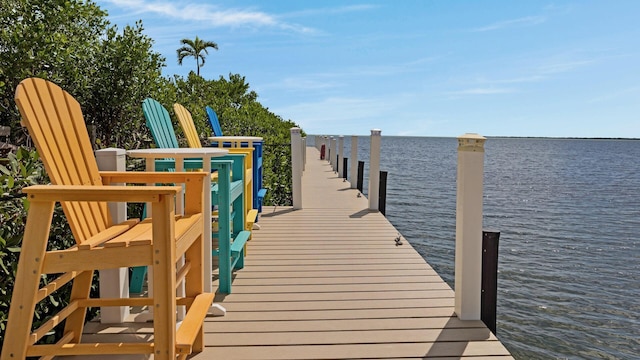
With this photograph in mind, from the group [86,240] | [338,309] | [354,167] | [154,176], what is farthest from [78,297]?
[354,167]

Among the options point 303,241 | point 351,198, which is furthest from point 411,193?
point 303,241

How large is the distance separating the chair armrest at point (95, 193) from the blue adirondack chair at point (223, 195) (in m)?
1.28

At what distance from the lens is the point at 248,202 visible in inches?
188

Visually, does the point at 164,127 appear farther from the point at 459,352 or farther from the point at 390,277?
the point at 459,352

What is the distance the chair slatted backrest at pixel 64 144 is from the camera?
1.83 meters

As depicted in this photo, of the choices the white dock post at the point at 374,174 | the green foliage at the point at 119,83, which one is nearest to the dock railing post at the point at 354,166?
the white dock post at the point at 374,174

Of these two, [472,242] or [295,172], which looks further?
[295,172]

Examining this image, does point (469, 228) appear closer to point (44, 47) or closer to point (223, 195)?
point (223, 195)

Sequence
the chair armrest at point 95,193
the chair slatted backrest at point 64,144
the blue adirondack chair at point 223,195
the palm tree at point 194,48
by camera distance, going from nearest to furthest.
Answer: the chair armrest at point 95,193 → the chair slatted backrest at point 64,144 → the blue adirondack chair at point 223,195 → the palm tree at point 194,48

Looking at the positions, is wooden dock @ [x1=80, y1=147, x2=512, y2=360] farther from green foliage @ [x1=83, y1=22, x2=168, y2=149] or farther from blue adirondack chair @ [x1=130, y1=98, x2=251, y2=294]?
green foliage @ [x1=83, y1=22, x2=168, y2=149]

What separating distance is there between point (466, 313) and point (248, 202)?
8.37ft

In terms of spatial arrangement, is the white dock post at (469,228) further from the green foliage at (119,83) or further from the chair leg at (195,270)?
the green foliage at (119,83)

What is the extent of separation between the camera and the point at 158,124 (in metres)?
3.51

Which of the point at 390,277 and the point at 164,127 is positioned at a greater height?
→ the point at 164,127
